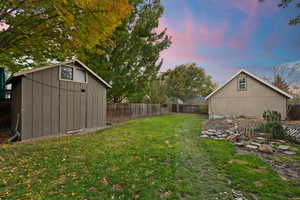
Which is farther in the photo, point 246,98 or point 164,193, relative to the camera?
point 246,98

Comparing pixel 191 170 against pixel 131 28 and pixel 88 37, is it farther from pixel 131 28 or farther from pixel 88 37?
pixel 131 28

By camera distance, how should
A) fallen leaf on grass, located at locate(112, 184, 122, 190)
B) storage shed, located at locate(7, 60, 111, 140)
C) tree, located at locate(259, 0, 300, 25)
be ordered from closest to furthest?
fallen leaf on grass, located at locate(112, 184, 122, 190) → tree, located at locate(259, 0, 300, 25) → storage shed, located at locate(7, 60, 111, 140)

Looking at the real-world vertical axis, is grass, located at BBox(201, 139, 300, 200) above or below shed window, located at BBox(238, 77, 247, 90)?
below

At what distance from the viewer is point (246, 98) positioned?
12805 millimetres

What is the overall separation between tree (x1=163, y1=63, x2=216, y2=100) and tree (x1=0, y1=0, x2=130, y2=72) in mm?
20928

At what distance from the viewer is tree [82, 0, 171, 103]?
395 inches

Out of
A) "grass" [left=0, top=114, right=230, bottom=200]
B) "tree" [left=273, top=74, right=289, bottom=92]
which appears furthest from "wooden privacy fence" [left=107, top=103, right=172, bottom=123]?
"tree" [left=273, top=74, right=289, bottom=92]

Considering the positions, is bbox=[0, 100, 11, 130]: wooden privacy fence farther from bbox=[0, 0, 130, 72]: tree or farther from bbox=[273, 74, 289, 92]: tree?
bbox=[273, 74, 289, 92]: tree

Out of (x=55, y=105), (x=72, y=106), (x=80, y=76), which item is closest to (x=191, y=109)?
(x=80, y=76)

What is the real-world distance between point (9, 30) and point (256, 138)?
36.7ft

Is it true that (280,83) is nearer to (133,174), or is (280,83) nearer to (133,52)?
(133,52)

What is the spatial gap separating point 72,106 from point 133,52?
252 inches

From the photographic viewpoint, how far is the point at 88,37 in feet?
14.9

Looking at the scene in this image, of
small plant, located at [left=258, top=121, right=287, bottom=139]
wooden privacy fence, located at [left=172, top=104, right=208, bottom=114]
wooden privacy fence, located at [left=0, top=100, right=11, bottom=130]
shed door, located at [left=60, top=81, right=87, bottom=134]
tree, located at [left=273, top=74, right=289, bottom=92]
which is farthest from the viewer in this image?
wooden privacy fence, located at [left=172, top=104, right=208, bottom=114]
